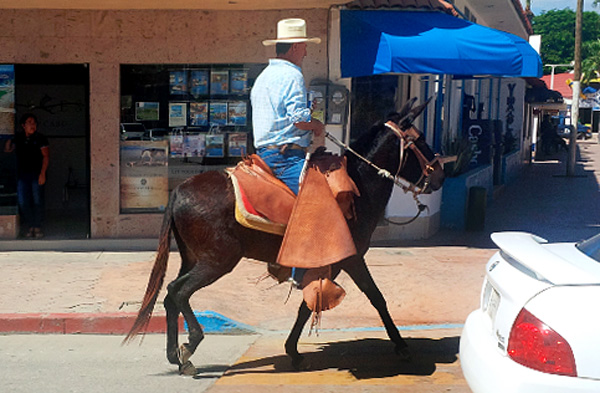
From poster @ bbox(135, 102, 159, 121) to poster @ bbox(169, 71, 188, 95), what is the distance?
0.33 m

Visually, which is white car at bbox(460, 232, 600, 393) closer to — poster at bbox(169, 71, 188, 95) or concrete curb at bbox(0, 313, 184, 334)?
concrete curb at bbox(0, 313, 184, 334)

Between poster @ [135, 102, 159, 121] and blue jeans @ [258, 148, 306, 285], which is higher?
poster @ [135, 102, 159, 121]

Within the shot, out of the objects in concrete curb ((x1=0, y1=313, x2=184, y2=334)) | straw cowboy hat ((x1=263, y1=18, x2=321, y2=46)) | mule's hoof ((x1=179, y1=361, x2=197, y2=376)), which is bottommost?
concrete curb ((x1=0, y1=313, x2=184, y2=334))

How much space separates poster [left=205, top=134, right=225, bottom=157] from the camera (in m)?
11.5

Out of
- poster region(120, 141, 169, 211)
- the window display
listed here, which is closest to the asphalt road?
poster region(120, 141, 169, 211)

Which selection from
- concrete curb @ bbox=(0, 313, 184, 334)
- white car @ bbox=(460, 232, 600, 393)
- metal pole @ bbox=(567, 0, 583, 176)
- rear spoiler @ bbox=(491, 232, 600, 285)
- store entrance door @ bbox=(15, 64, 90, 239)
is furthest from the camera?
metal pole @ bbox=(567, 0, 583, 176)

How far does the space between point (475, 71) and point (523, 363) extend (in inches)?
290

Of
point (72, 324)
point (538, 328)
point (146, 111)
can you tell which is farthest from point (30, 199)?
point (538, 328)

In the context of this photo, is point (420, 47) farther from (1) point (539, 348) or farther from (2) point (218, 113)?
(1) point (539, 348)

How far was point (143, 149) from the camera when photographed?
37.5ft

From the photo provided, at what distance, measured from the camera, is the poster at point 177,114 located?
11352mm

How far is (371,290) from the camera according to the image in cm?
623

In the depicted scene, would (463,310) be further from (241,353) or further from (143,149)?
(143,149)

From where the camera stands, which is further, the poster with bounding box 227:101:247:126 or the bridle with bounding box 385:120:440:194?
the poster with bounding box 227:101:247:126
